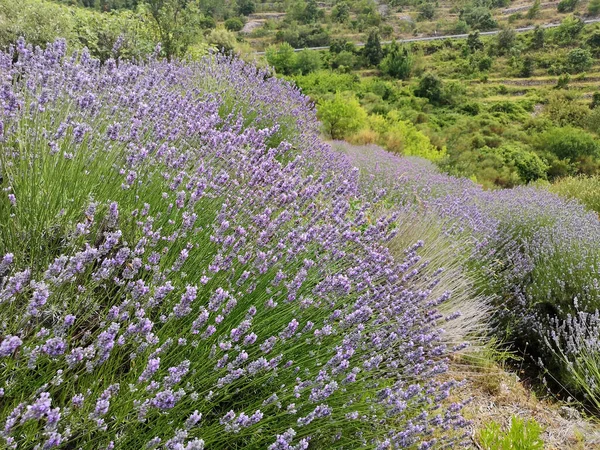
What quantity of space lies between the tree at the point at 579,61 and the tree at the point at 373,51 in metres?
17.2

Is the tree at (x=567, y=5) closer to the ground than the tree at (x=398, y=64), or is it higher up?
higher up

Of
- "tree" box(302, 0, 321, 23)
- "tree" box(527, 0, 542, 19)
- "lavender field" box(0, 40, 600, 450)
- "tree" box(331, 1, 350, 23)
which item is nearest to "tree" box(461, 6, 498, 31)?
"tree" box(527, 0, 542, 19)

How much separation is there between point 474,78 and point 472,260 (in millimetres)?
37343

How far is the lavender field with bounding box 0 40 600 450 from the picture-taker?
0.95m

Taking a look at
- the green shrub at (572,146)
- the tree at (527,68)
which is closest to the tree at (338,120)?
the green shrub at (572,146)

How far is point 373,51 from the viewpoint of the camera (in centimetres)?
3606

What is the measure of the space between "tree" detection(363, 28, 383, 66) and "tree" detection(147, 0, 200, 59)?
30.7m

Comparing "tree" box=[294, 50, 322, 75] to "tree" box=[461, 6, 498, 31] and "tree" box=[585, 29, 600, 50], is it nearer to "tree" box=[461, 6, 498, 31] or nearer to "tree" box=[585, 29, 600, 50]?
"tree" box=[585, 29, 600, 50]

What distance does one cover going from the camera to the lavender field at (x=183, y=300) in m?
0.95

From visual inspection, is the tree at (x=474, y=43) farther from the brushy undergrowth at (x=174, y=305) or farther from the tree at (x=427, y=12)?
the brushy undergrowth at (x=174, y=305)

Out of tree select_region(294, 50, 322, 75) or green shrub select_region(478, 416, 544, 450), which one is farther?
tree select_region(294, 50, 322, 75)

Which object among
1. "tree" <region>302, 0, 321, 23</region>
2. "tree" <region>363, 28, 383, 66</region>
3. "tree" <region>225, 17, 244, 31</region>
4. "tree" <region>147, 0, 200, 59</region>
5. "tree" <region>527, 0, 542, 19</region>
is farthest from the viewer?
"tree" <region>302, 0, 321, 23</region>

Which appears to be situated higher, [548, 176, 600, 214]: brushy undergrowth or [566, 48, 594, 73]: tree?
[566, 48, 594, 73]: tree

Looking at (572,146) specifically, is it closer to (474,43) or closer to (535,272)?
(535,272)
